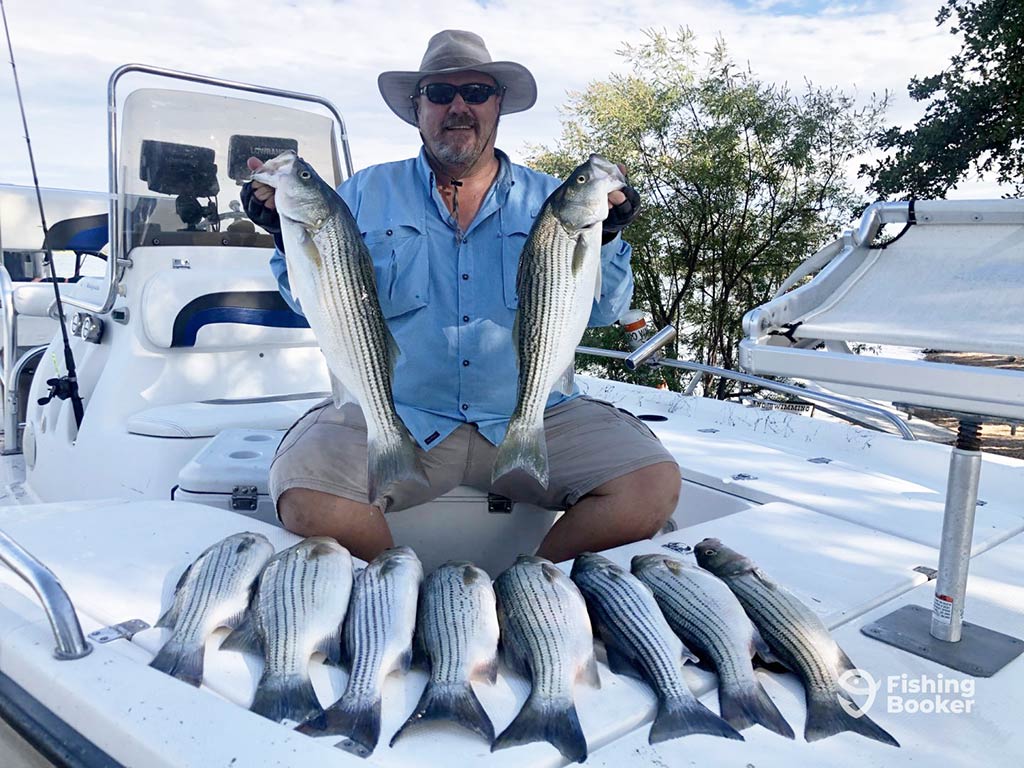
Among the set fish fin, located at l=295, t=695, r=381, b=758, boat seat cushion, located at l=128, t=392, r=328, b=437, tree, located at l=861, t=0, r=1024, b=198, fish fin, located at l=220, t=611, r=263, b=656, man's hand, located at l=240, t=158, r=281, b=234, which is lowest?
fish fin, located at l=295, t=695, r=381, b=758

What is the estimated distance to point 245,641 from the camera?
5.91 ft

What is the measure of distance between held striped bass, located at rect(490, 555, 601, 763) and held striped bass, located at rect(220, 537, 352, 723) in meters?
0.38

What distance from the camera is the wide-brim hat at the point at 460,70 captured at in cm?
279

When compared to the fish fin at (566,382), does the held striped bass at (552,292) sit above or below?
above

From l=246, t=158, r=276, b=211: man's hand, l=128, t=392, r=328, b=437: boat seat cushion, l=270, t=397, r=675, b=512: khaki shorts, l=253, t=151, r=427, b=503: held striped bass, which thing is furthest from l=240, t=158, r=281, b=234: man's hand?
l=128, t=392, r=328, b=437: boat seat cushion

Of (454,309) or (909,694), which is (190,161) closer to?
(454,309)

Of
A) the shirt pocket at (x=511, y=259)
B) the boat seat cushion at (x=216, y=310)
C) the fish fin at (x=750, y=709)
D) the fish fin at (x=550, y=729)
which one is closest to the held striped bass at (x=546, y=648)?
the fish fin at (x=550, y=729)

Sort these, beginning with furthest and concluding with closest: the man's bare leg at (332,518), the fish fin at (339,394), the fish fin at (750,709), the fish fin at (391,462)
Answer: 1. the man's bare leg at (332,518)
2. the fish fin at (339,394)
3. the fish fin at (391,462)
4. the fish fin at (750,709)

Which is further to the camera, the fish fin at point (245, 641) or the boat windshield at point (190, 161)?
the boat windshield at point (190, 161)

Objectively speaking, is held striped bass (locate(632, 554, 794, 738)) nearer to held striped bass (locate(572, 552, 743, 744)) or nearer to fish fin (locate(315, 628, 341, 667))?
held striped bass (locate(572, 552, 743, 744))

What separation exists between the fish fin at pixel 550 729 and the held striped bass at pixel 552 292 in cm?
73

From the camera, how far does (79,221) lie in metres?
4.69

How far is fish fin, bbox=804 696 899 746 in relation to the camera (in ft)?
5.01

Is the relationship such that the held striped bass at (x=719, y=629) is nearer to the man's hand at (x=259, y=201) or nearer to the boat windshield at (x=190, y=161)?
the man's hand at (x=259, y=201)
